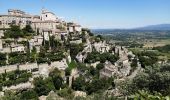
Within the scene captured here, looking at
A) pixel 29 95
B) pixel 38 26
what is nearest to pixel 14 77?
pixel 29 95

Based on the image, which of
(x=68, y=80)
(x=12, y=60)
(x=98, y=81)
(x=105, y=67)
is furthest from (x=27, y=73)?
(x=105, y=67)

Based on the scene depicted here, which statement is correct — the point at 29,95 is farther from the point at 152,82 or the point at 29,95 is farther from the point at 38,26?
the point at 38,26

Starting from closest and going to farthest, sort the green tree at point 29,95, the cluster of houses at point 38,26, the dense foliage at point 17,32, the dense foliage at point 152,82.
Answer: the dense foliage at point 152,82, the green tree at point 29,95, the cluster of houses at point 38,26, the dense foliage at point 17,32

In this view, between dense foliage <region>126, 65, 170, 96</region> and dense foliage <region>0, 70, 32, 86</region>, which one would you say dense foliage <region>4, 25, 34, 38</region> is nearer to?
dense foliage <region>0, 70, 32, 86</region>

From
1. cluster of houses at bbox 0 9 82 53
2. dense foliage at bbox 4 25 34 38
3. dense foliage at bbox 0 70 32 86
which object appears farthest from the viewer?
dense foliage at bbox 4 25 34 38

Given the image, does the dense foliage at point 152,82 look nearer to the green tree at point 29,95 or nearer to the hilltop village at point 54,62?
the hilltop village at point 54,62

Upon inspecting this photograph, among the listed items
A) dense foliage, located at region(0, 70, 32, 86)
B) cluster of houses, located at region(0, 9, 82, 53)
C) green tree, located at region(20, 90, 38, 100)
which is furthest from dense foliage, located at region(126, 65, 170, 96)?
cluster of houses, located at region(0, 9, 82, 53)

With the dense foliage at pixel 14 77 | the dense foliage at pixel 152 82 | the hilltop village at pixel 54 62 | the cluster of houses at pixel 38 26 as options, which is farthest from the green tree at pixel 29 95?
the dense foliage at pixel 152 82

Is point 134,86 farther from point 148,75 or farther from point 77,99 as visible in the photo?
point 77,99
